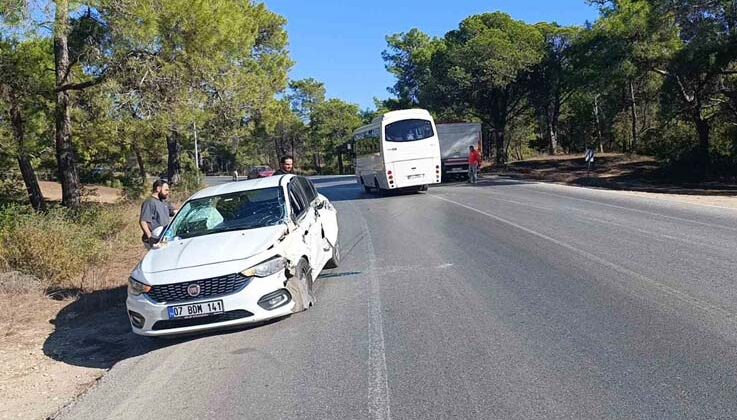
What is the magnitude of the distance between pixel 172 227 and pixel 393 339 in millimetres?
3541

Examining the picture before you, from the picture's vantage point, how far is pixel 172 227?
8.01 m

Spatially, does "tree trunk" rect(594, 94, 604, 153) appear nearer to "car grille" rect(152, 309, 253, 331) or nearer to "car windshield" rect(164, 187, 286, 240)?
"car windshield" rect(164, 187, 286, 240)

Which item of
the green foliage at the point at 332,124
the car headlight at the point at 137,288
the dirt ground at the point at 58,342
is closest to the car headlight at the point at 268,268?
the car headlight at the point at 137,288

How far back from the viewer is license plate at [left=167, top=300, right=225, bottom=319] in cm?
637

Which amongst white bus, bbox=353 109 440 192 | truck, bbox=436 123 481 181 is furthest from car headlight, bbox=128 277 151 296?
truck, bbox=436 123 481 181

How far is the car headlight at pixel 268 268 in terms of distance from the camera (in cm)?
655

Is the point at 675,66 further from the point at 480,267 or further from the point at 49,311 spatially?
the point at 49,311

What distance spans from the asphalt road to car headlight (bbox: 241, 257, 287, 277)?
0.66 meters

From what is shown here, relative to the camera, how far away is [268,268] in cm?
668

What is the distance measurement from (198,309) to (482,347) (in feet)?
9.43

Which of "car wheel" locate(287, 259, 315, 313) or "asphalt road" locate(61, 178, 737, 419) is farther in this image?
"car wheel" locate(287, 259, 315, 313)

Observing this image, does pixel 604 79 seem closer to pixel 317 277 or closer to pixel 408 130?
pixel 408 130

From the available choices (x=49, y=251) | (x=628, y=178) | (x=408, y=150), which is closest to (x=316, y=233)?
(x=49, y=251)

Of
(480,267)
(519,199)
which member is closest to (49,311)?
(480,267)
